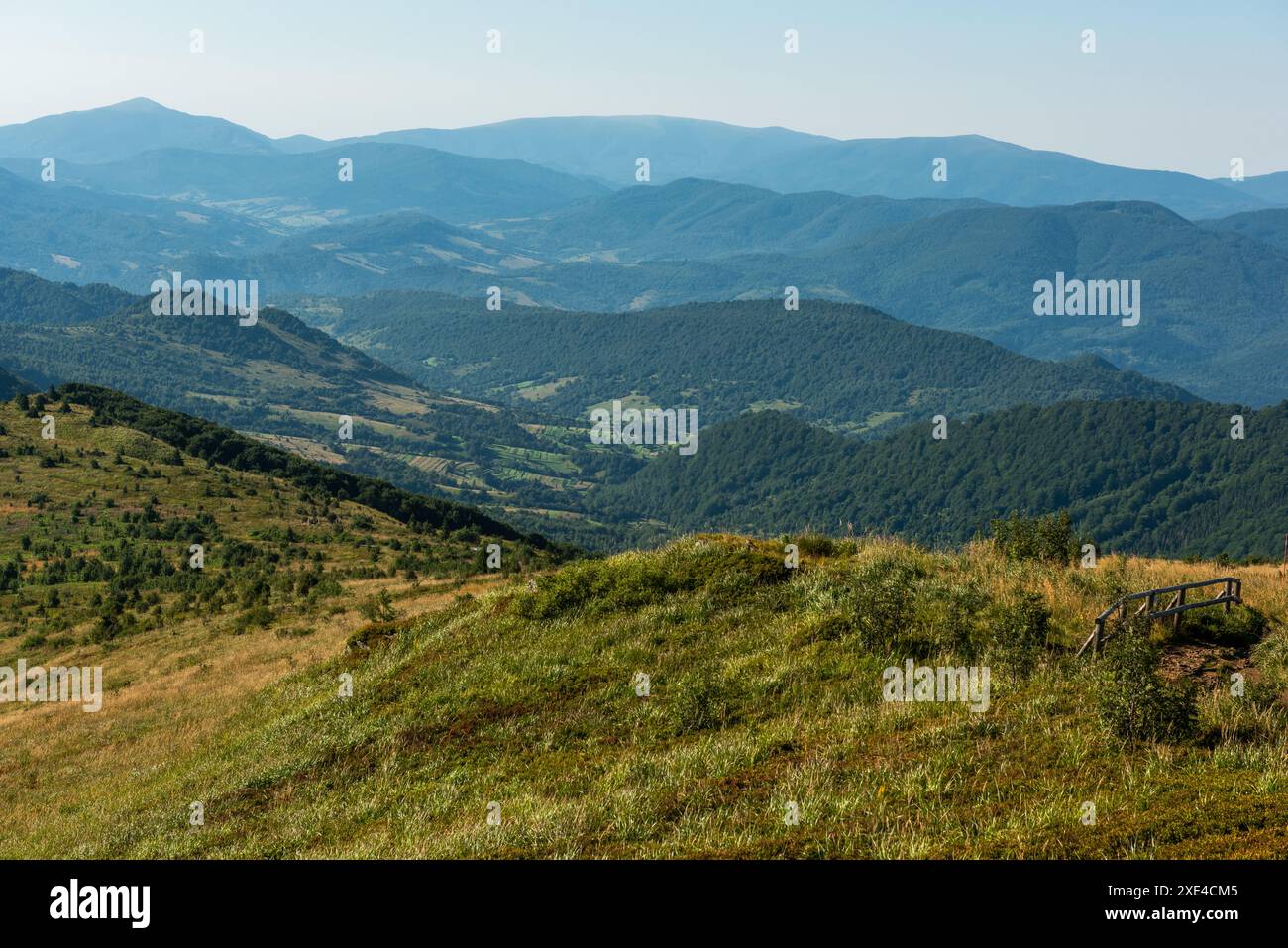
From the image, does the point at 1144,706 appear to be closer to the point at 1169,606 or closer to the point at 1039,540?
the point at 1169,606

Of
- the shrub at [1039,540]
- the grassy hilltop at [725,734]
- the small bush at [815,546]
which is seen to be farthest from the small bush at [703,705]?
the shrub at [1039,540]

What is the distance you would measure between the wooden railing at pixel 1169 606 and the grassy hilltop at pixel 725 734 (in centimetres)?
39

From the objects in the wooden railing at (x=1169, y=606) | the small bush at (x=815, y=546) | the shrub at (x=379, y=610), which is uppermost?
the wooden railing at (x=1169, y=606)

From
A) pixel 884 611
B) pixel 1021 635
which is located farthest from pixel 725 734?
pixel 1021 635

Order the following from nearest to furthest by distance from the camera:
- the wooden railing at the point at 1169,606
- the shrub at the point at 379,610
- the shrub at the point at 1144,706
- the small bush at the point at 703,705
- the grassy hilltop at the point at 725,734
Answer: the grassy hilltop at the point at 725,734 → the shrub at the point at 1144,706 → the small bush at the point at 703,705 → the wooden railing at the point at 1169,606 → the shrub at the point at 379,610

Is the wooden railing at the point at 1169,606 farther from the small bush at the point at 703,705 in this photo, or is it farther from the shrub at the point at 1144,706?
the small bush at the point at 703,705

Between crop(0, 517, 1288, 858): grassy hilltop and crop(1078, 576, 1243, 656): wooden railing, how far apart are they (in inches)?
15.4

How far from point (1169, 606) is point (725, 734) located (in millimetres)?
8387

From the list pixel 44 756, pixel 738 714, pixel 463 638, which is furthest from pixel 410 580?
pixel 738 714

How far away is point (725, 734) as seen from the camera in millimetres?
15156

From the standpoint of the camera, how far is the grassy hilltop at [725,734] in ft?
36.2

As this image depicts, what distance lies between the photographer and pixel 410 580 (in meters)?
50.1

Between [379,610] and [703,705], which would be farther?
[379,610]
